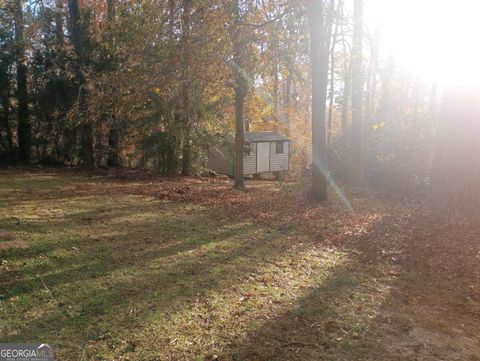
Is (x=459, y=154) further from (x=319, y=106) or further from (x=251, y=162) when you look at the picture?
(x=251, y=162)

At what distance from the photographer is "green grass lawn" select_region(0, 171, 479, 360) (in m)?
3.23

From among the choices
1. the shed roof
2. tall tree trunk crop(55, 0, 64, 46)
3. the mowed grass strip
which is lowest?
the mowed grass strip

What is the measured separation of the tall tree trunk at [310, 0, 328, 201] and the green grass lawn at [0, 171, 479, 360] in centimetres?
168

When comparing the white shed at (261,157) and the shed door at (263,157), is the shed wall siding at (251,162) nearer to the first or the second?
the white shed at (261,157)

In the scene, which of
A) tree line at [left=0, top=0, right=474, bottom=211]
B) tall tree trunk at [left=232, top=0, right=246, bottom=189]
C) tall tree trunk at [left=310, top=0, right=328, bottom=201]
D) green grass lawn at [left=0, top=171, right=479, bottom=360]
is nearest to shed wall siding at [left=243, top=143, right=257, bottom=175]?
tree line at [left=0, top=0, right=474, bottom=211]

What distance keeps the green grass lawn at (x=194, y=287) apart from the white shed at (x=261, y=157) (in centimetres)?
1476

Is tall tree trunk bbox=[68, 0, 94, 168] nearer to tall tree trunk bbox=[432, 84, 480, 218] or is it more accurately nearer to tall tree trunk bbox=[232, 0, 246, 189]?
tall tree trunk bbox=[232, 0, 246, 189]

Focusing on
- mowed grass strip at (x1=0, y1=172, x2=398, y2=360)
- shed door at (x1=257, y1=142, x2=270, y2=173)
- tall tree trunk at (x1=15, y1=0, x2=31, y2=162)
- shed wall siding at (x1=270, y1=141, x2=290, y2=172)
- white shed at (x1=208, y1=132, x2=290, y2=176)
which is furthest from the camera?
shed wall siding at (x1=270, y1=141, x2=290, y2=172)

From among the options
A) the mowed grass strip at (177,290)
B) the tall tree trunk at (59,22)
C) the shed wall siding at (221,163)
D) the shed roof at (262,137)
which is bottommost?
→ the mowed grass strip at (177,290)

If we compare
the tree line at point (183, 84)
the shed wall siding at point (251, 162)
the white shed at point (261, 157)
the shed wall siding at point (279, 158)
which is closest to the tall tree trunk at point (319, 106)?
the tree line at point (183, 84)

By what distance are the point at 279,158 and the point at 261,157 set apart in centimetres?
174

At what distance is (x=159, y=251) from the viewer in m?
5.61

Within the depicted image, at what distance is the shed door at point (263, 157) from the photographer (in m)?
23.9

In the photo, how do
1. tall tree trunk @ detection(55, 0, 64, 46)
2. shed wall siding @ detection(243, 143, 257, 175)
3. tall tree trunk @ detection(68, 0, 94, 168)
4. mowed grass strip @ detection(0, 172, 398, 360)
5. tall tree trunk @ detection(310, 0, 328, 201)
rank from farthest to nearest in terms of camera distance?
shed wall siding @ detection(243, 143, 257, 175), tall tree trunk @ detection(55, 0, 64, 46), tall tree trunk @ detection(68, 0, 94, 168), tall tree trunk @ detection(310, 0, 328, 201), mowed grass strip @ detection(0, 172, 398, 360)
